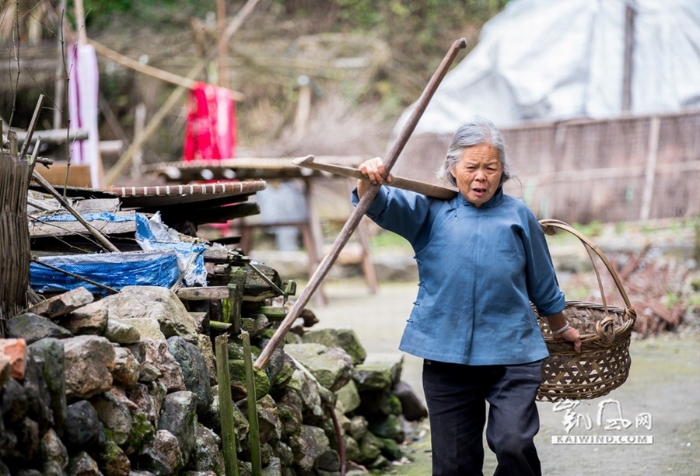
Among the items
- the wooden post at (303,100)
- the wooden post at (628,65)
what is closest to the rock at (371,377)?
the wooden post at (303,100)

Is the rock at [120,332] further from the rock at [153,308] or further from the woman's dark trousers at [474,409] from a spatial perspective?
the woman's dark trousers at [474,409]

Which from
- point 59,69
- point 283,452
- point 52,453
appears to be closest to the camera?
point 52,453

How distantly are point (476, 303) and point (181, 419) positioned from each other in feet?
3.63

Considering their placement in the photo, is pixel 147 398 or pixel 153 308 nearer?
pixel 147 398

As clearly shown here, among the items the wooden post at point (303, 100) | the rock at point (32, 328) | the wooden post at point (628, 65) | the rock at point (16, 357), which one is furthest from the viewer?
the wooden post at point (303, 100)

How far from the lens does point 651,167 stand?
41.0ft

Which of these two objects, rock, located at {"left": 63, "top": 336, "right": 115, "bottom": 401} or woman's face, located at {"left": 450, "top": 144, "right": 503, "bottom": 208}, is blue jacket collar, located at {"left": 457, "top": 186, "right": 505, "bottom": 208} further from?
rock, located at {"left": 63, "top": 336, "right": 115, "bottom": 401}

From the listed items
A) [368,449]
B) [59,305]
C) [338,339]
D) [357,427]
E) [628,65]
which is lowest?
[368,449]

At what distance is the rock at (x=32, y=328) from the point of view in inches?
94.3

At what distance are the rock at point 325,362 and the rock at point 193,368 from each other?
1.23 meters

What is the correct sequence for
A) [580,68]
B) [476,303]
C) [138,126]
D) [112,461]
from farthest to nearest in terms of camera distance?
1. [138,126]
2. [580,68]
3. [476,303]
4. [112,461]

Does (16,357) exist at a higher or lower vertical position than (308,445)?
higher

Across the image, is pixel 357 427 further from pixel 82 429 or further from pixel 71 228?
pixel 82 429

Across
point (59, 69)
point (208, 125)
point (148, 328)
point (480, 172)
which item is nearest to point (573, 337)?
point (480, 172)
